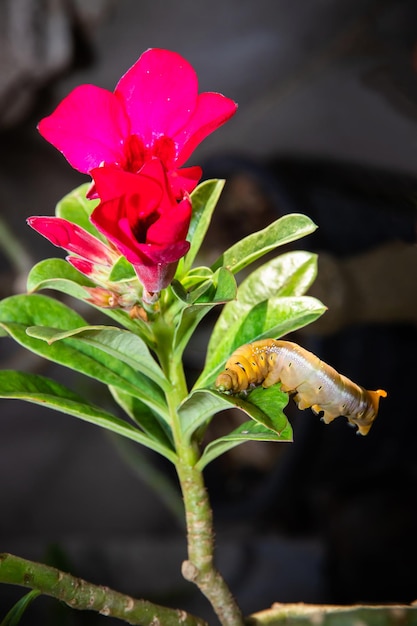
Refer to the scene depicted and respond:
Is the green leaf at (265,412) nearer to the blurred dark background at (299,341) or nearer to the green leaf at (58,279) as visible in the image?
the green leaf at (58,279)

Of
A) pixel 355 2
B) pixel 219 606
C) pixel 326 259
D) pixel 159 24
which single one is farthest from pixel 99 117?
pixel 159 24

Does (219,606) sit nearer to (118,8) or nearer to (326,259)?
(326,259)

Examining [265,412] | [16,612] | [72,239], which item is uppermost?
[72,239]

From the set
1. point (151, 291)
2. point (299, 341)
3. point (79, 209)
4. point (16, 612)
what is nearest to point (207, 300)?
point (151, 291)

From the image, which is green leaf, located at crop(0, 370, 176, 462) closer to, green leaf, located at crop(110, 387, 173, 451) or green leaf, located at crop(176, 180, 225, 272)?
green leaf, located at crop(110, 387, 173, 451)

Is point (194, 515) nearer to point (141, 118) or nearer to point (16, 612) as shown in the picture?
point (16, 612)

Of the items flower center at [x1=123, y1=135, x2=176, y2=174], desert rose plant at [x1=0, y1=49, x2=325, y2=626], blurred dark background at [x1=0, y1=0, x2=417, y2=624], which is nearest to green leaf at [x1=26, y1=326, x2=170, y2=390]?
desert rose plant at [x1=0, y1=49, x2=325, y2=626]
